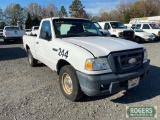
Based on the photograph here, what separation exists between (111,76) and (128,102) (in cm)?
95

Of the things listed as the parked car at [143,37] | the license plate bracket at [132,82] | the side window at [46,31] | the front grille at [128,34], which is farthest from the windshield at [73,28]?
the parked car at [143,37]

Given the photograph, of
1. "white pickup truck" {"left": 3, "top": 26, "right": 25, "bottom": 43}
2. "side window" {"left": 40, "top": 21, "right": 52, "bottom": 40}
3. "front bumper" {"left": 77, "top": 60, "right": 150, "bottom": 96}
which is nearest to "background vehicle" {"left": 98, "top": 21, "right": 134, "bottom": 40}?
"white pickup truck" {"left": 3, "top": 26, "right": 25, "bottom": 43}

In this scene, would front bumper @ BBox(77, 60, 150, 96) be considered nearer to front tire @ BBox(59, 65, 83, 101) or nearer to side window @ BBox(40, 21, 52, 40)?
front tire @ BBox(59, 65, 83, 101)

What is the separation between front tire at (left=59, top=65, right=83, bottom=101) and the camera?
380 centimetres

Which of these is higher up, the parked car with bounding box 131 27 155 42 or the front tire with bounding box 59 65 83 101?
the parked car with bounding box 131 27 155 42

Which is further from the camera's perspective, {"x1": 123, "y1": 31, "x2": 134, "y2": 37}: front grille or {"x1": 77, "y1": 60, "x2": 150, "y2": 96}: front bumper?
{"x1": 123, "y1": 31, "x2": 134, "y2": 37}: front grille

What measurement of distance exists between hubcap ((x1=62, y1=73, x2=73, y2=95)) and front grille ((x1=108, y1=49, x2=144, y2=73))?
1.07 m

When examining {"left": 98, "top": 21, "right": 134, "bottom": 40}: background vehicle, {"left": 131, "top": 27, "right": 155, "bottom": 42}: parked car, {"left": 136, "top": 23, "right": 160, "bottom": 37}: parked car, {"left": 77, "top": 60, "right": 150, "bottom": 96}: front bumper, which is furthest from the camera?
{"left": 136, "top": 23, "right": 160, "bottom": 37}: parked car

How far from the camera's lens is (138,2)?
5725 cm

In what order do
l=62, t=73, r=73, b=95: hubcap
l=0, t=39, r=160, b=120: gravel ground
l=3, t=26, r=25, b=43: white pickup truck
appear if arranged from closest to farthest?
l=0, t=39, r=160, b=120: gravel ground < l=62, t=73, r=73, b=95: hubcap < l=3, t=26, r=25, b=43: white pickup truck

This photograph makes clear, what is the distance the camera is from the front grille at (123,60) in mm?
3516

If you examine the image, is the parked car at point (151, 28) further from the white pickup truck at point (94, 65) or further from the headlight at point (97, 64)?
the headlight at point (97, 64)

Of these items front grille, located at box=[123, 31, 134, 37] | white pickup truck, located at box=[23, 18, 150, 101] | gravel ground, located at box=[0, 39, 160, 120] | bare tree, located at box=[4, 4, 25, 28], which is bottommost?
gravel ground, located at box=[0, 39, 160, 120]

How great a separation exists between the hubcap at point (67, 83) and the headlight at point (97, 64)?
77 cm
